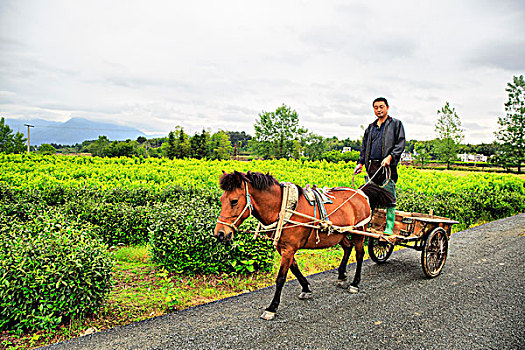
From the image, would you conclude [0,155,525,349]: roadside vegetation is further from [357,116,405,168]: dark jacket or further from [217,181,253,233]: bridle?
[357,116,405,168]: dark jacket

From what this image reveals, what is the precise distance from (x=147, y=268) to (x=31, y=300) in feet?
7.47

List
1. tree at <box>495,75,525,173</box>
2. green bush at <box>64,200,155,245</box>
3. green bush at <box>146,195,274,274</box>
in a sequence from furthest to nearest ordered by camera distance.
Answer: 1. tree at <box>495,75,525,173</box>
2. green bush at <box>64,200,155,245</box>
3. green bush at <box>146,195,274,274</box>

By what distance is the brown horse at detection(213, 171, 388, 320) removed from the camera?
12.9 ft

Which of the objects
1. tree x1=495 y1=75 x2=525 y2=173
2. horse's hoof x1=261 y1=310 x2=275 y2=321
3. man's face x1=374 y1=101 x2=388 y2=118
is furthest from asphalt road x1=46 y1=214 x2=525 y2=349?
tree x1=495 y1=75 x2=525 y2=173

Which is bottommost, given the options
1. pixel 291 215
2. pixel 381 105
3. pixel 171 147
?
pixel 291 215

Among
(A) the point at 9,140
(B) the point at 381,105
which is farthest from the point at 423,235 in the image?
(A) the point at 9,140

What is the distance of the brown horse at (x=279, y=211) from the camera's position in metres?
3.94

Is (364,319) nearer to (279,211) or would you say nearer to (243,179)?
(279,211)

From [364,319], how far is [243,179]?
239 cm

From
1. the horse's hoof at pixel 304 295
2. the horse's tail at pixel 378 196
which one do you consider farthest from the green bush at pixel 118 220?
the horse's tail at pixel 378 196

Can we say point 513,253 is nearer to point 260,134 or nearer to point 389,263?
point 389,263

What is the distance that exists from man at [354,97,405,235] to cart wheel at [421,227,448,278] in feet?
2.08

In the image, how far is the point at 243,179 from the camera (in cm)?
401

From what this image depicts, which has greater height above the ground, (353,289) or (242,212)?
(242,212)
